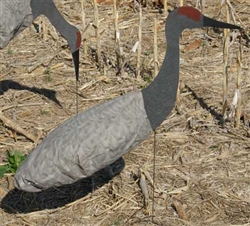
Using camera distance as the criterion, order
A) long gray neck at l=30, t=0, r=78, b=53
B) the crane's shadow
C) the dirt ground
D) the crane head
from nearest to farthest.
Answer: the crane head < the dirt ground < long gray neck at l=30, t=0, r=78, b=53 < the crane's shadow

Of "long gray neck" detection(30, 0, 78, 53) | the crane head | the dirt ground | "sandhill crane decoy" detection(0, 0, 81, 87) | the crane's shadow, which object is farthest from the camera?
the crane's shadow

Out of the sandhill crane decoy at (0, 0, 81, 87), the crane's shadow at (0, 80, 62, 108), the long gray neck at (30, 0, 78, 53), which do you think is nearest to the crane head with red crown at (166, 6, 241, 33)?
the long gray neck at (30, 0, 78, 53)

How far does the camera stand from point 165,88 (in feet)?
14.3

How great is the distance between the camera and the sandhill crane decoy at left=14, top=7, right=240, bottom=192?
4.34m

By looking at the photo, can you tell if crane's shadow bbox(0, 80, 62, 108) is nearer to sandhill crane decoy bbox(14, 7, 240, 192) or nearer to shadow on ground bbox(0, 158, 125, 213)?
shadow on ground bbox(0, 158, 125, 213)

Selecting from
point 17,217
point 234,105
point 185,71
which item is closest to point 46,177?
point 17,217

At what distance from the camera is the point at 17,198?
4.93m

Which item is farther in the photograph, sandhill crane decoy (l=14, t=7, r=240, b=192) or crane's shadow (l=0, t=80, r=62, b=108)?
crane's shadow (l=0, t=80, r=62, b=108)

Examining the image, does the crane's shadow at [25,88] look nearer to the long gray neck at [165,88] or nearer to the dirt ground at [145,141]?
the dirt ground at [145,141]

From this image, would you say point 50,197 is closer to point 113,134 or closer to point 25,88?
point 113,134

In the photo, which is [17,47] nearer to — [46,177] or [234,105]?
[234,105]

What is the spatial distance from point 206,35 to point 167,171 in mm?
2140

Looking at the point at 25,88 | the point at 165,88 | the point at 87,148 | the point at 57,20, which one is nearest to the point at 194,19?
the point at 165,88

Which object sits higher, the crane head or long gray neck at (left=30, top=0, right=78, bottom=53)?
the crane head
